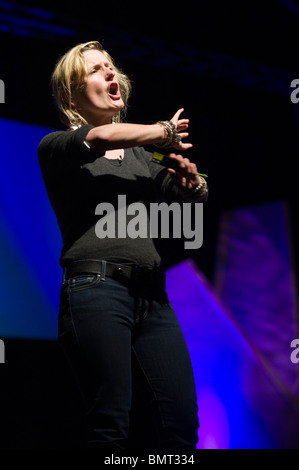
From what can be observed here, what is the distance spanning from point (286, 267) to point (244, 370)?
2.72ft

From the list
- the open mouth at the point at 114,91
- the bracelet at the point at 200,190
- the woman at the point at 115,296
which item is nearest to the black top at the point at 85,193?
the woman at the point at 115,296

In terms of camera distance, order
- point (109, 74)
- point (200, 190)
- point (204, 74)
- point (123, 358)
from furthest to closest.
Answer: point (204, 74) → point (109, 74) → point (200, 190) → point (123, 358)

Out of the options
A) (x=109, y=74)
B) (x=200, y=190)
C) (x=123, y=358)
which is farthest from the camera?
(x=109, y=74)

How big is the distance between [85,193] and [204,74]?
2.46m

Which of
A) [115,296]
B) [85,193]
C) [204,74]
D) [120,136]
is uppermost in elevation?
[204,74]

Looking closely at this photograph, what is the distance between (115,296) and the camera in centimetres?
129

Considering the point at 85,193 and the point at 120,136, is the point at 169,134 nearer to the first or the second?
the point at 120,136

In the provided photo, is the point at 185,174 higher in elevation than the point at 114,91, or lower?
lower

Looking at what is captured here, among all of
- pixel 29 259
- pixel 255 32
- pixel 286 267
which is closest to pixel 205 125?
pixel 255 32

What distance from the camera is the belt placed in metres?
1.31

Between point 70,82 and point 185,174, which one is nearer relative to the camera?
point 185,174

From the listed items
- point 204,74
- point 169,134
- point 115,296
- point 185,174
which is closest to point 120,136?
point 169,134

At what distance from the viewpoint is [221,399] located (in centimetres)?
299

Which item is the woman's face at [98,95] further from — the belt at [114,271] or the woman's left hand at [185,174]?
the belt at [114,271]
